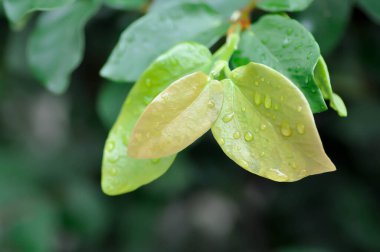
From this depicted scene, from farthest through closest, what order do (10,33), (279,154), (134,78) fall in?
(10,33) → (134,78) → (279,154)

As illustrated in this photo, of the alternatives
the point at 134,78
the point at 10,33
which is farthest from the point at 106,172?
the point at 10,33

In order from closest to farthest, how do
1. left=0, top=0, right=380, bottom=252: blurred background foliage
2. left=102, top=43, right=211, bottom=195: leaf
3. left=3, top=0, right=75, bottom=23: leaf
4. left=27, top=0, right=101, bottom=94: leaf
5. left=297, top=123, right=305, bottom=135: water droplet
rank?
left=297, top=123, right=305, bottom=135: water droplet
left=102, top=43, right=211, bottom=195: leaf
left=3, top=0, right=75, bottom=23: leaf
left=27, top=0, right=101, bottom=94: leaf
left=0, top=0, right=380, bottom=252: blurred background foliage

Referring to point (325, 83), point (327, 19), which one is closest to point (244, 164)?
point (325, 83)

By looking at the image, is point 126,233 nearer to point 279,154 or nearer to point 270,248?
point 270,248

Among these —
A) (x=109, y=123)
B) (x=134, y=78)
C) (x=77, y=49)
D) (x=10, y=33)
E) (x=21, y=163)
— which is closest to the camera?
(x=134, y=78)

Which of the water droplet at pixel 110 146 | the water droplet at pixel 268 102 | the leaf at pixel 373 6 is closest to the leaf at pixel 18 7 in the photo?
the water droplet at pixel 110 146

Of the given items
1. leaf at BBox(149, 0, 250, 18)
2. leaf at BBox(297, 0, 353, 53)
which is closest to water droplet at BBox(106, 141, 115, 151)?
leaf at BBox(149, 0, 250, 18)

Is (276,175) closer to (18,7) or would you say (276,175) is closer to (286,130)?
(286,130)

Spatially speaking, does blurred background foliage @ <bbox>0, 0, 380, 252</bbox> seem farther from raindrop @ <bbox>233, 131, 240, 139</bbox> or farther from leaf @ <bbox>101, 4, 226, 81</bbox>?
raindrop @ <bbox>233, 131, 240, 139</bbox>
